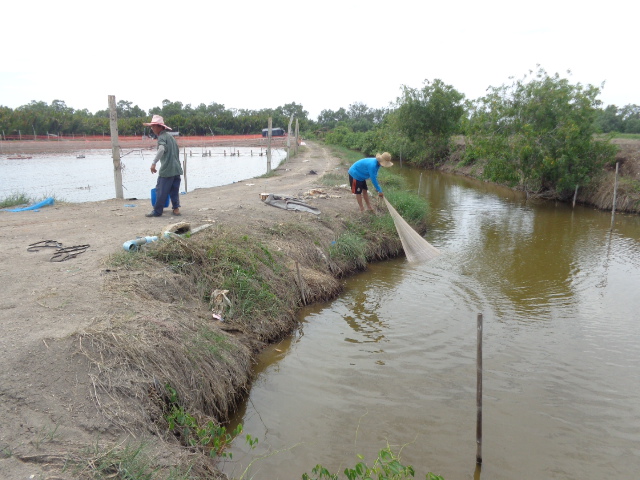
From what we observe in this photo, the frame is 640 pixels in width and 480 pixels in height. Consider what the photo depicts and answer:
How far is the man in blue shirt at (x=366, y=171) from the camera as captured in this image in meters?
9.16

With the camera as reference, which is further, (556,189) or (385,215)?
(556,189)

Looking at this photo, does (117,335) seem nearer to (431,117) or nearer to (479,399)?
(479,399)

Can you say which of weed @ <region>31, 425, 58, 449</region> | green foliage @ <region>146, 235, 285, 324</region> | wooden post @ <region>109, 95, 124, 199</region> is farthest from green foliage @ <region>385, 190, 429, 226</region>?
weed @ <region>31, 425, 58, 449</region>

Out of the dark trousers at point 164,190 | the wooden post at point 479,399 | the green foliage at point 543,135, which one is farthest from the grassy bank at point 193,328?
the green foliage at point 543,135

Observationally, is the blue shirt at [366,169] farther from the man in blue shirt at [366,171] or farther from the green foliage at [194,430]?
the green foliage at [194,430]

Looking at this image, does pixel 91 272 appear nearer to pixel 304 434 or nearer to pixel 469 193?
pixel 304 434

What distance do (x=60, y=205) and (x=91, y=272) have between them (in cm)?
507

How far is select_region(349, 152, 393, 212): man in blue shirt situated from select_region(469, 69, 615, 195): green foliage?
336 inches

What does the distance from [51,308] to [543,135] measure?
16.1 metres

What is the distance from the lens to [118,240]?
626 centimetres

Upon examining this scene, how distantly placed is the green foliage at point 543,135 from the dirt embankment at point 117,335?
11.3 meters

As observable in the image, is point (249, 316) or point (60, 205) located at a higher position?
point (60, 205)

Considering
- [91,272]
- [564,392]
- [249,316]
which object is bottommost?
[564,392]

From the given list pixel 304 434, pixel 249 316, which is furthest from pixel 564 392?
pixel 249 316
